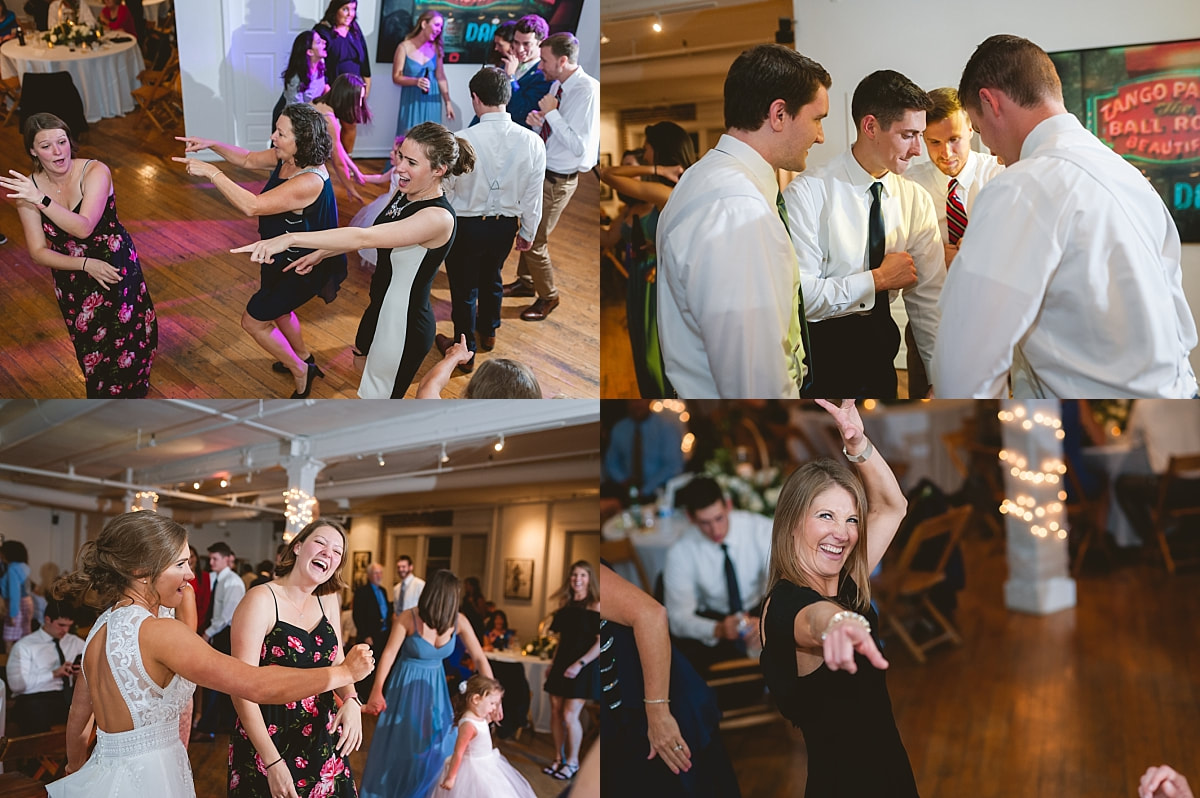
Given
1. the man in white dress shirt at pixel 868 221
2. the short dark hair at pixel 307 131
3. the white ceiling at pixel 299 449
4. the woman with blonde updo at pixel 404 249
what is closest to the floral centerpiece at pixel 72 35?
the short dark hair at pixel 307 131

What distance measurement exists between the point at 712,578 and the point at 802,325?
78 cm

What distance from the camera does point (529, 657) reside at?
301cm

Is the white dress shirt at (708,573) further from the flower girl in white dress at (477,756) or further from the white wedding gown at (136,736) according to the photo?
the white wedding gown at (136,736)

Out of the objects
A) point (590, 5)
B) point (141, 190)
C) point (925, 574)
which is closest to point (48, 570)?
point (141, 190)

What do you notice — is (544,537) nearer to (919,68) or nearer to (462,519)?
(462,519)

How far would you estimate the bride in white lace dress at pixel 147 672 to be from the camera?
8.31ft

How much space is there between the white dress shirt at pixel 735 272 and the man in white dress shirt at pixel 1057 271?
1.43ft

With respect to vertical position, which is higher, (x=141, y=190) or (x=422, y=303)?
(x=141, y=190)

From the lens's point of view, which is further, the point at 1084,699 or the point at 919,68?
the point at 919,68

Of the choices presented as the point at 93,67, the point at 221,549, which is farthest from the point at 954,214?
the point at 93,67

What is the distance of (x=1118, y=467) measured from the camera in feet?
8.75

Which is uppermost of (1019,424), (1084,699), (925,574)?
(1019,424)

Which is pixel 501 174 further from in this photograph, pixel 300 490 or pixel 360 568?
pixel 360 568

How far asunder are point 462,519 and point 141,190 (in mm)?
1439
